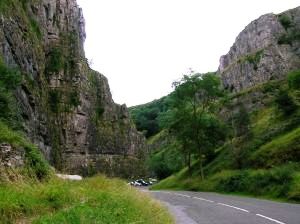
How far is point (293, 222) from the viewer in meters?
14.2

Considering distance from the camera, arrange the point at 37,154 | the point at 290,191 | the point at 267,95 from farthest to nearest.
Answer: the point at 267,95 → the point at 290,191 → the point at 37,154

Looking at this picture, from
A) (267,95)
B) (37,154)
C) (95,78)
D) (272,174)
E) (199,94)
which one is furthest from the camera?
(95,78)

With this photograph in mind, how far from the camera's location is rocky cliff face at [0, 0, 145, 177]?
48156 mm

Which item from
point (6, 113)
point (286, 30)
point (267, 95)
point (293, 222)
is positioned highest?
point (286, 30)

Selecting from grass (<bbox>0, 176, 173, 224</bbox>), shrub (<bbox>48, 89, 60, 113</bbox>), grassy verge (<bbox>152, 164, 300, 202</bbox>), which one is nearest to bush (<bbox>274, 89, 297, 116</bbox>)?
grassy verge (<bbox>152, 164, 300, 202</bbox>)

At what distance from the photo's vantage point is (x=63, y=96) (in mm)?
76625

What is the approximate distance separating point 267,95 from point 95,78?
121 feet

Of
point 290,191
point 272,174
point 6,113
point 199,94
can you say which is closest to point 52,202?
point 6,113

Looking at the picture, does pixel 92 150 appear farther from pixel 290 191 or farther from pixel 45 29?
pixel 290 191

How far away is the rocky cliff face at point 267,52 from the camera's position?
95625 mm

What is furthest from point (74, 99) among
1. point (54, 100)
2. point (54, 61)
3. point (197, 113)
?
point (197, 113)

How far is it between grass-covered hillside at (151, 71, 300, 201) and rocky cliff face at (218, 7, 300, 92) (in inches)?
1247

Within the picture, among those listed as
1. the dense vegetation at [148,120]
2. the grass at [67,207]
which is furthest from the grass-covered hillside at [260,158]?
the dense vegetation at [148,120]

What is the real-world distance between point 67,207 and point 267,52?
9081cm
